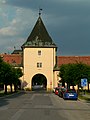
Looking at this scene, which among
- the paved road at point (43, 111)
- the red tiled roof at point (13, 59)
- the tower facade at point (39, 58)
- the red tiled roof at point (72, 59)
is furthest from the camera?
the red tiled roof at point (72, 59)

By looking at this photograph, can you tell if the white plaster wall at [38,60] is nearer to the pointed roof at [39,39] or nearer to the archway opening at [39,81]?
the pointed roof at [39,39]

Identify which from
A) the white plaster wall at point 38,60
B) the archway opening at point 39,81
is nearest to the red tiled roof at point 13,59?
the white plaster wall at point 38,60

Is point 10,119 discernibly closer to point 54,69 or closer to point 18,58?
point 54,69

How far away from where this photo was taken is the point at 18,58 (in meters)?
128

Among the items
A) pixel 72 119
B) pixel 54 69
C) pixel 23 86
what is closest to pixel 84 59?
pixel 54 69

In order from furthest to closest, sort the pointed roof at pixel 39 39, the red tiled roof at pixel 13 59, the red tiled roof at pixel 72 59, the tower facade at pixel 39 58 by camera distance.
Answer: the red tiled roof at pixel 72 59, the red tiled roof at pixel 13 59, the pointed roof at pixel 39 39, the tower facade at pixel 39 58

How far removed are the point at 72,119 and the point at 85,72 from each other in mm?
48744

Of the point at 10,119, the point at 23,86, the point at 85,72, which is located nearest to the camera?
the point at 10,119

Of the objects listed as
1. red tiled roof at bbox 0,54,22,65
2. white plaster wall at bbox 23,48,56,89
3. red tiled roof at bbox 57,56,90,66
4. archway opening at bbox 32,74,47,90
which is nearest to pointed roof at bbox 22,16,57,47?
white plaster wall at bbox 23,48,56,89

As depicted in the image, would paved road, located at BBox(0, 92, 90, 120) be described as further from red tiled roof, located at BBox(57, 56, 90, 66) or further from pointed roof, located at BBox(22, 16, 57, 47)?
red tiled roof, located at BBox(57, 56, 90, 66)

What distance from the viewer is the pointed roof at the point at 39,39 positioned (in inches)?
4653

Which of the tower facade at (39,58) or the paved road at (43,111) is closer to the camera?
the paved road at (43,111)

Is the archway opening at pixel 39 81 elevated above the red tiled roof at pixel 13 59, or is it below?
below

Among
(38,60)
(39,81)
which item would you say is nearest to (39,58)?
(38,60)
